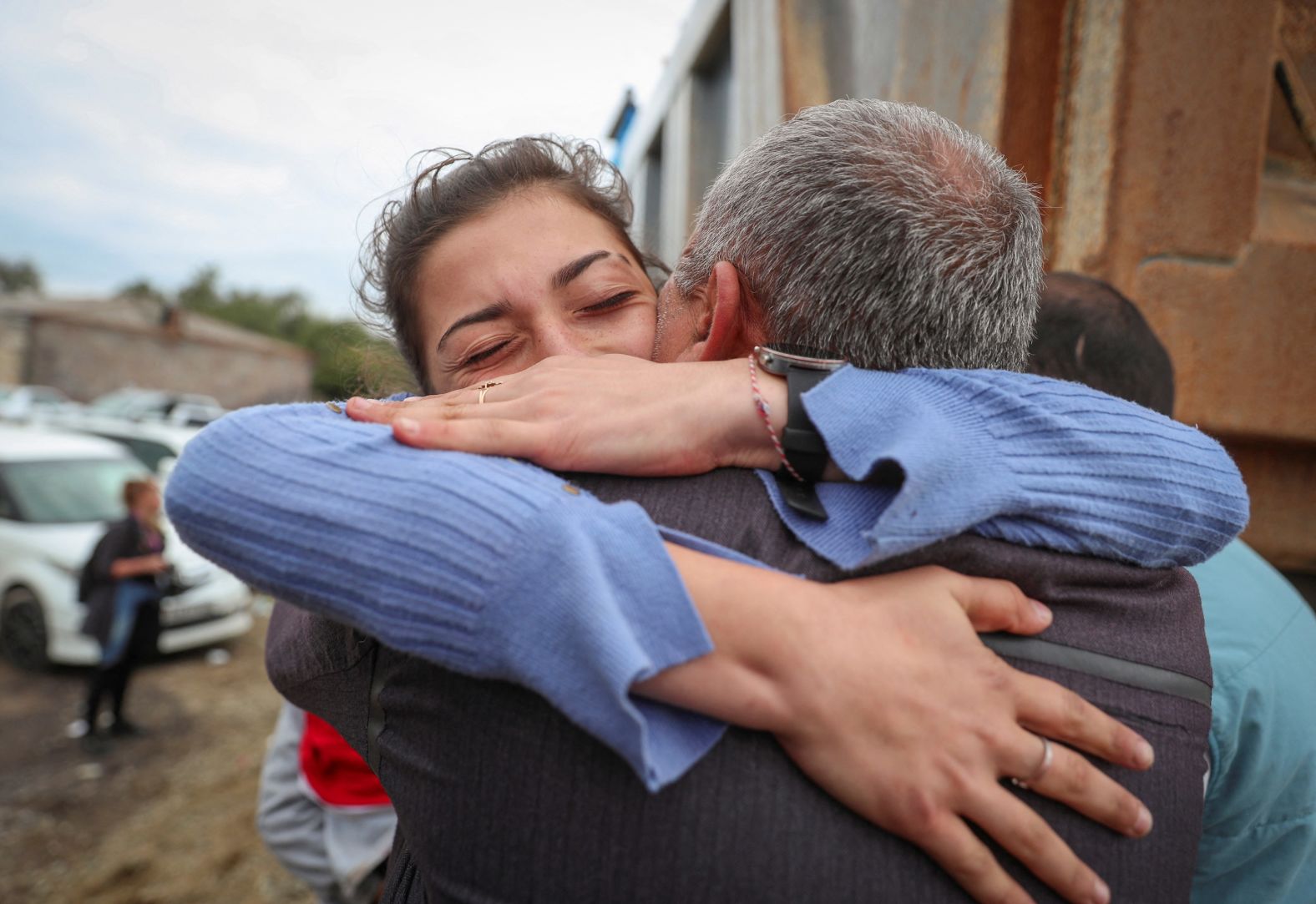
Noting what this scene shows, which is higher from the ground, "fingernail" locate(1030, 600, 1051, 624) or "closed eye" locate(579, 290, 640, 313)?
"closed eye" locate(579, 290, 640, 313)

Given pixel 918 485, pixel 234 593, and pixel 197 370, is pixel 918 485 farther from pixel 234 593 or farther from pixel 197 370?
pixel 197 370

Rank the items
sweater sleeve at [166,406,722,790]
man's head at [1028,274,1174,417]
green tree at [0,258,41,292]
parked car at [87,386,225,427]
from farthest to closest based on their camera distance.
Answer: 1. green tree at [0,258,41,292]
2. parked car at [87,386,225,427]
3. man's head at [1028,274,1174,417]
4. sweater sleeve at [166,406,722,790]

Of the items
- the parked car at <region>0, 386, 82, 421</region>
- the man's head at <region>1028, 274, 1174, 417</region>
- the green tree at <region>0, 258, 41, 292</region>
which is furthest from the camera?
the green tree at <region>0, 258, 41, 292</region>

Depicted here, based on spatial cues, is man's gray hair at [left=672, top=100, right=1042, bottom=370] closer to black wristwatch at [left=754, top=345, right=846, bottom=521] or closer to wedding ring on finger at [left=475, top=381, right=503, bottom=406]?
black wristwatch at [left=754, top=345, right=846, bottom=521]

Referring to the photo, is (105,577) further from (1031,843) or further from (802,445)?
(1031,843)

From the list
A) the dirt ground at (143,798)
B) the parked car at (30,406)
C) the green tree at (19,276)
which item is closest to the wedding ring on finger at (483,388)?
the dirt ground at (143,798)

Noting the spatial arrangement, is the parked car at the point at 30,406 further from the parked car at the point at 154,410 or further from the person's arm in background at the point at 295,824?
the person's arm in background at the point at 295,824

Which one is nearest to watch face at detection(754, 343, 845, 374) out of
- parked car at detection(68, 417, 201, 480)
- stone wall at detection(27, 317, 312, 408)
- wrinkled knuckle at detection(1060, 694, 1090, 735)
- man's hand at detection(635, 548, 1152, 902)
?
man's hand at detection(635, 548, 1152, 902)

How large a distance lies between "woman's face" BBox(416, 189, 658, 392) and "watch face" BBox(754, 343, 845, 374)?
486 millimetres

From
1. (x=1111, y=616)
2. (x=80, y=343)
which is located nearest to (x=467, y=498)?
(x=1111, y=616)

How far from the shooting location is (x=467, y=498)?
71 cm

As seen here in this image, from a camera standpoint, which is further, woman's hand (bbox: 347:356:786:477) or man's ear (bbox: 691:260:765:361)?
man's ear (bbox: 691:260:765:361)

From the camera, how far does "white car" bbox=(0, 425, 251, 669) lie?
5734 mm

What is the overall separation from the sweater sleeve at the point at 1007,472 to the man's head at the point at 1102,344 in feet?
3.09
